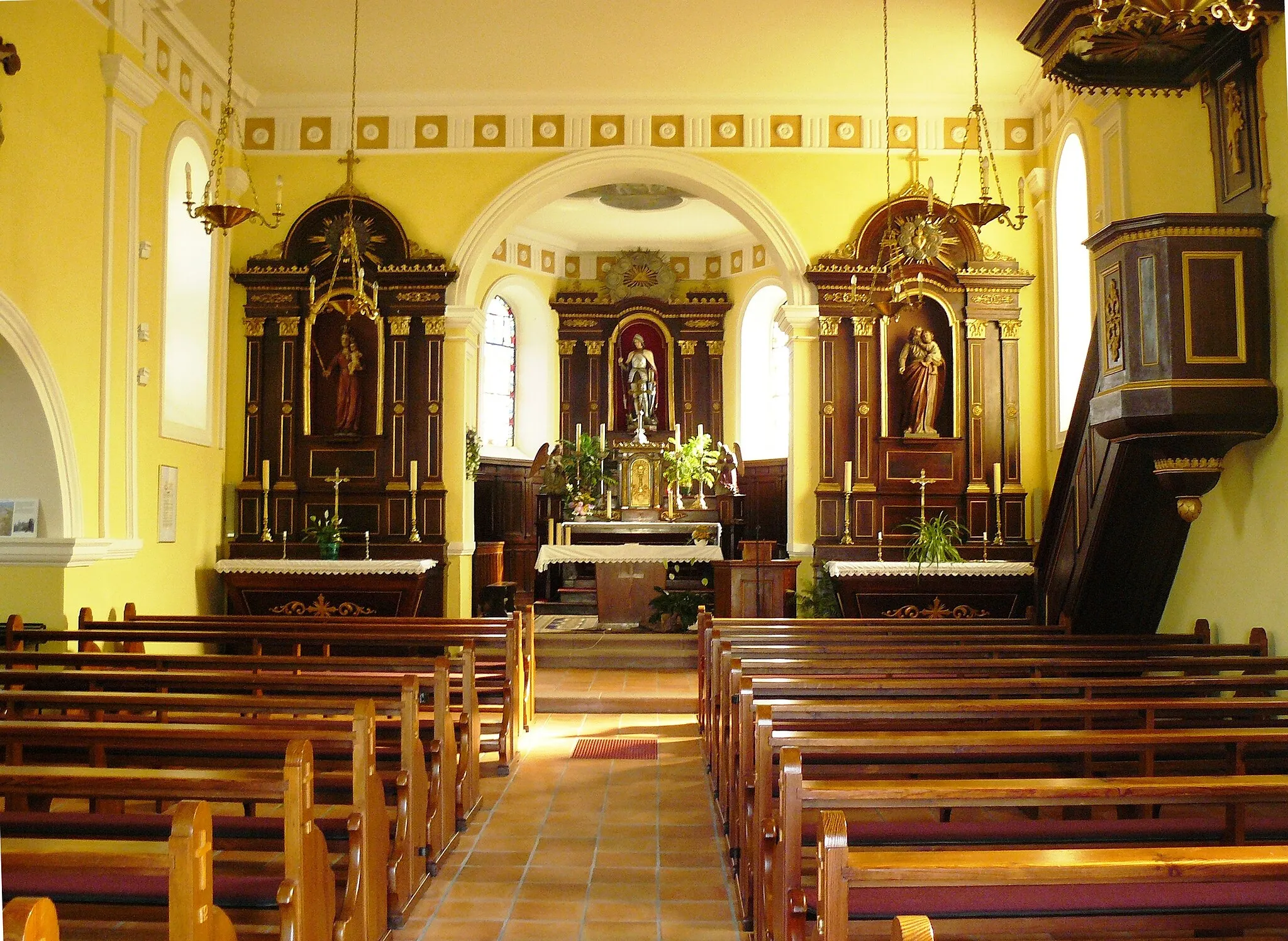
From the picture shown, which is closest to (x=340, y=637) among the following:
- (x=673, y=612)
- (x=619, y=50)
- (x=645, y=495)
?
(x=673, y=612)

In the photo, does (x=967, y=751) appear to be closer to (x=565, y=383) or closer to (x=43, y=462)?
(x=43, y=462)

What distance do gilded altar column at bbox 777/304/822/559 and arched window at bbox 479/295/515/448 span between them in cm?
599

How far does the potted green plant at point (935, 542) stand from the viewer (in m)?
10.3

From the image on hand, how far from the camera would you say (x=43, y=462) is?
8000mm

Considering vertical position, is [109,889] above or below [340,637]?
below

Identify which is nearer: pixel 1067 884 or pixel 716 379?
pixel 1067 884

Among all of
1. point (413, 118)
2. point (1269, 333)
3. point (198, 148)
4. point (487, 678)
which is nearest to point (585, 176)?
point (413, 118)

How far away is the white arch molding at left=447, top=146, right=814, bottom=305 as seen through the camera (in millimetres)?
11359

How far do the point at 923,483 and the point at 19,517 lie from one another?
309 inches

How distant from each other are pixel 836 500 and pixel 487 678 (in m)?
5.17

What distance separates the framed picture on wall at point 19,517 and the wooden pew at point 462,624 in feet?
3.31

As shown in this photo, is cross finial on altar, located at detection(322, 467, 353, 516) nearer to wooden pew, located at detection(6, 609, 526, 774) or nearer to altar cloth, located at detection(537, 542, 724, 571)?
altar cloth, located at detection(537, 542, 724, 571)

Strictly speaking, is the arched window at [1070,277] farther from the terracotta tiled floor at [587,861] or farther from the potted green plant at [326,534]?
the potted green plant at [326,534]

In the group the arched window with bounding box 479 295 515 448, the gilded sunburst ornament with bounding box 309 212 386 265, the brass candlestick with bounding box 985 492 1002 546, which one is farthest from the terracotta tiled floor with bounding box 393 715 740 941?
the arched window with bounding box 479 295 515 448
